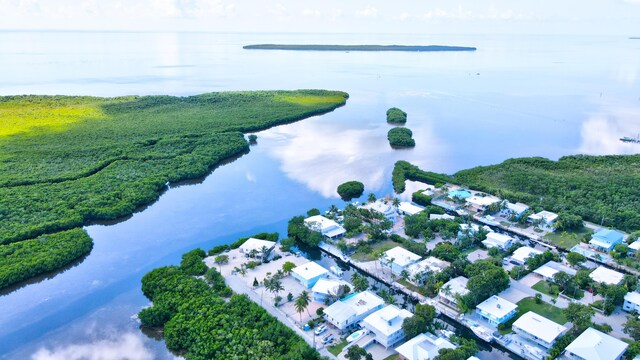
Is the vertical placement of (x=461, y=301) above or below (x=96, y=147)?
below

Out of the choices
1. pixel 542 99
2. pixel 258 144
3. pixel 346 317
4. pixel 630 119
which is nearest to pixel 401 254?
pixel 346 317

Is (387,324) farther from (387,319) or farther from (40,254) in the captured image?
(40,254)

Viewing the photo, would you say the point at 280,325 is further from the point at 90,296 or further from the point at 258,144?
the point at 258,144

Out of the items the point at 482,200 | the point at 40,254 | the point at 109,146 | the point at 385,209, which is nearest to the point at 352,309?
the point at 385,209

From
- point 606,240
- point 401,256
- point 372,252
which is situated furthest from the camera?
point 372,252

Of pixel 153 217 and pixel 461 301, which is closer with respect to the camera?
pixel 461 301
